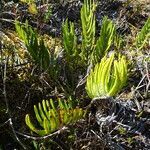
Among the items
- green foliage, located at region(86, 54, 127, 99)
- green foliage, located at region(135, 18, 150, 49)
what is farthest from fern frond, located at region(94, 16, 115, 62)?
green foliage, located at region(86, 54, 127, 99)

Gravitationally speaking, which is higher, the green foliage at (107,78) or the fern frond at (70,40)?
the fern frond at (70,40)

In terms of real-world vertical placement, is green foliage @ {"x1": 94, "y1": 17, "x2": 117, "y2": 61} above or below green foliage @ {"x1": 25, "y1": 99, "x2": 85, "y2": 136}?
above

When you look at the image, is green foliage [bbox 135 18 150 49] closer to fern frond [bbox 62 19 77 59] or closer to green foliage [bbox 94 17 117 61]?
green foliage [bbox 94 17 117 61]

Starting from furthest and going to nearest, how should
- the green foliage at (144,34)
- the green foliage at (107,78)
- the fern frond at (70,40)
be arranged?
the green foliage at (144,34) < the fern frond at (70,40) < the green foliage at (107,78)

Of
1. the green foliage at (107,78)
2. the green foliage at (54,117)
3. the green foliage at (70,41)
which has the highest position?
the green foliage at (70,41)

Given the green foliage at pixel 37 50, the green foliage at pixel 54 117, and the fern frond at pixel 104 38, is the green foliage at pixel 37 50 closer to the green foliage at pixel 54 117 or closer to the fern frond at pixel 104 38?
the fern frond at pixel 104 38

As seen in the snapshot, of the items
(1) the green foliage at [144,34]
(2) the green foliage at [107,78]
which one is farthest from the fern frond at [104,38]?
(2) the green foliage at [107,78]

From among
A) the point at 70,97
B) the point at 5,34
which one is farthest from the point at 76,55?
the point at 5,34
